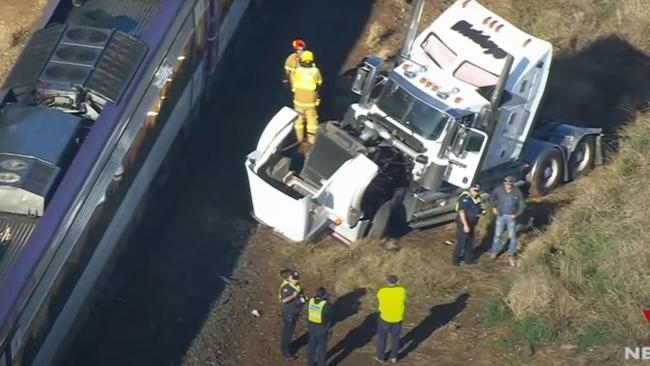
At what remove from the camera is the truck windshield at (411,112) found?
21.2 metres

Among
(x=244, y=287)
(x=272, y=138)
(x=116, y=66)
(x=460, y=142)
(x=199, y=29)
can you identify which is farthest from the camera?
A: (x=199, y=29)

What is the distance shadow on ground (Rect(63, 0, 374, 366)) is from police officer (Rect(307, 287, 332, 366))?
1903 millimetres

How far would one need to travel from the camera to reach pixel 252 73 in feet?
84.9

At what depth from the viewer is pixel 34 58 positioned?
65.3 feet

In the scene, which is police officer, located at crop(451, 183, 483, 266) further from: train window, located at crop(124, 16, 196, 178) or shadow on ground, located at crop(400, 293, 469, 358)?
train window, located at crop(124, 16, 196, 178)

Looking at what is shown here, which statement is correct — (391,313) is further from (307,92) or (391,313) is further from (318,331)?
(307,92)

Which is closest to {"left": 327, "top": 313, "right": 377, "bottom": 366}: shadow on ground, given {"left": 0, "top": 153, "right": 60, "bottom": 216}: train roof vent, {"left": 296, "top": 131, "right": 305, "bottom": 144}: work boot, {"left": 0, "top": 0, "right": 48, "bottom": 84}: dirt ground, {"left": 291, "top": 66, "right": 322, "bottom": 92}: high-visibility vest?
{"left": 296, "top": 131, "right": 305, "bottom": 144}: work boot

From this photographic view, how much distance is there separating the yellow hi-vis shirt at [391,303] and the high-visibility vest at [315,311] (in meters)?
0.84

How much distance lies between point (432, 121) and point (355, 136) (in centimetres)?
122

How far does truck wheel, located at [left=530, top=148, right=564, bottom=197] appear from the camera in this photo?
22.7 metres

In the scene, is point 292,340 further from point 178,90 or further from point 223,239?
point 178,90

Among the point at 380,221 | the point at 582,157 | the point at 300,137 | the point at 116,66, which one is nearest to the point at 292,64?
the point at 300,137

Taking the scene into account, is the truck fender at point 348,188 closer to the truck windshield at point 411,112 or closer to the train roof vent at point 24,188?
the truck windshield at point 411,112

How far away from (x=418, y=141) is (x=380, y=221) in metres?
1.37
